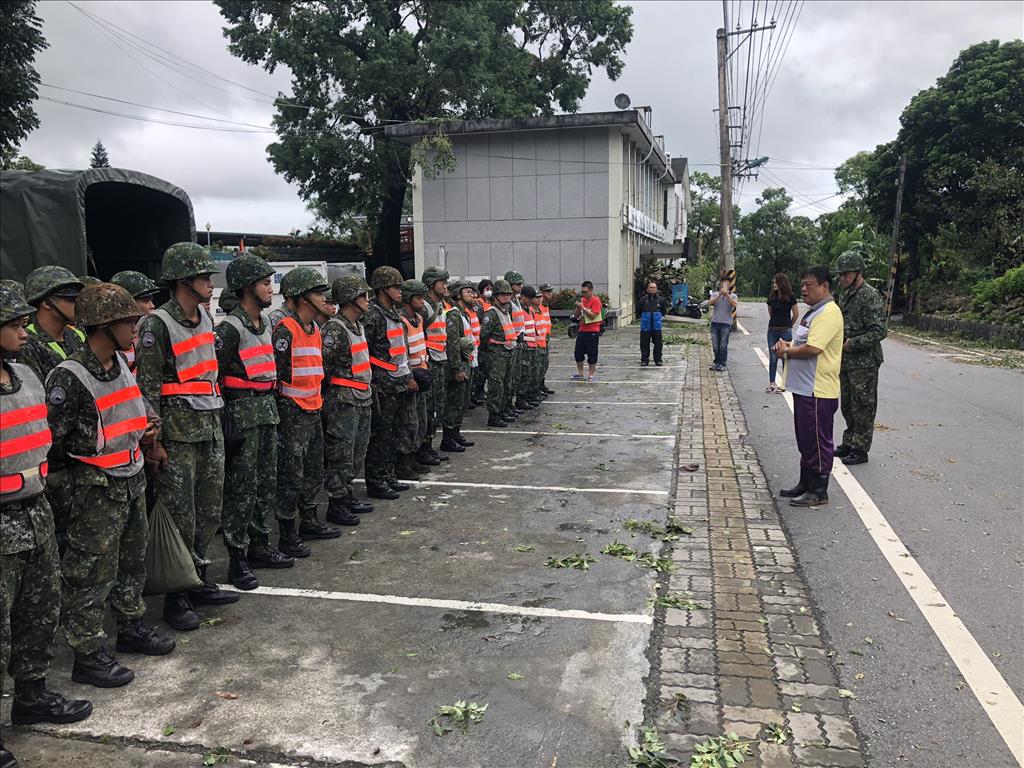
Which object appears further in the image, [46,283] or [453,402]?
[453,402]

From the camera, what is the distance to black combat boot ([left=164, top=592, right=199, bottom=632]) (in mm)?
4391

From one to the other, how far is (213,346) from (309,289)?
40.7 inches

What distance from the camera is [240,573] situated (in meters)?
5.00

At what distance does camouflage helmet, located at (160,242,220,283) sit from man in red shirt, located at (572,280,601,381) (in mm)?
9059

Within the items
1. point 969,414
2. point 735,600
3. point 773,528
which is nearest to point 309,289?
point 735,600

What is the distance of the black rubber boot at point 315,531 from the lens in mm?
5930

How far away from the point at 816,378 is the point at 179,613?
5.18 metres

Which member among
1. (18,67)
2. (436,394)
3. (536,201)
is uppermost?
(18,67)

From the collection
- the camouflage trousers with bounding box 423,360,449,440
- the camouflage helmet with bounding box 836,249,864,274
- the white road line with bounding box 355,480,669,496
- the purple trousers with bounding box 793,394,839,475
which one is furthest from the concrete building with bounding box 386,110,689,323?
the purple trousers with bounding box 793,394,839,475

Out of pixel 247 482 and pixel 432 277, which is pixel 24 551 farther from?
pixel 432 277

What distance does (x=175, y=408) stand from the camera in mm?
4309

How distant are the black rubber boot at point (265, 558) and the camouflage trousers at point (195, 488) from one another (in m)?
0.70

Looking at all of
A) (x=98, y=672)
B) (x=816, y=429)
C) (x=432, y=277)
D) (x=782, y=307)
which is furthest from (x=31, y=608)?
(x=782, y=307)

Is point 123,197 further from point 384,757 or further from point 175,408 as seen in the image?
point 384,757
